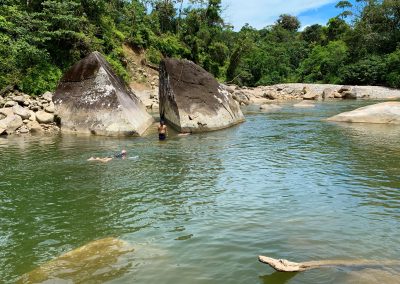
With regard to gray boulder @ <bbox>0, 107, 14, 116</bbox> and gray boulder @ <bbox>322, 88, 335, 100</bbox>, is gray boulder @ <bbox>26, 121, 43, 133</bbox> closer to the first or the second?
gray boulder @ <bbox>0, 107, 14, 116</bbox>

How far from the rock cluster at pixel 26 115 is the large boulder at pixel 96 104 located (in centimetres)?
65

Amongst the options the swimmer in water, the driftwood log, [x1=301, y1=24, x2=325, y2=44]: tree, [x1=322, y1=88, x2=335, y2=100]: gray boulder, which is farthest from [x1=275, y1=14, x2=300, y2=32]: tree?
the driftwood log

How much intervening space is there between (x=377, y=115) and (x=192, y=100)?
902cm

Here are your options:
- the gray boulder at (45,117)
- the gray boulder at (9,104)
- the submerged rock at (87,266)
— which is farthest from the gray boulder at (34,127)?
the submerged rock at (87,266)

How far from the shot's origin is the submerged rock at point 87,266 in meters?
5.24

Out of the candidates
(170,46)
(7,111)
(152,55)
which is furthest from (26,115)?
(170,46)

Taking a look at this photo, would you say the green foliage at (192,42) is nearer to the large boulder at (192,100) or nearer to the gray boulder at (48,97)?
the gray boulder at (48,97)

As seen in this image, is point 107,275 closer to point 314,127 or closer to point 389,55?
point 314,127

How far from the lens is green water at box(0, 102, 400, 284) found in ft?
18.9

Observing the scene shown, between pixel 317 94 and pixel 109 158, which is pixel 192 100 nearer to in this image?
pixel 109 158

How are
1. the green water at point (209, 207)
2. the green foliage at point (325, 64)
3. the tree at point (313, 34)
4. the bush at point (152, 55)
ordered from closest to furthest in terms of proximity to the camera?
the green water at point (209, 207) → the bush at point (152, 55) → the green foliage at point (325, 64) → the tree at point (313, 34)

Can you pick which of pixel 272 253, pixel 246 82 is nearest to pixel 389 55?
pixel 246 82

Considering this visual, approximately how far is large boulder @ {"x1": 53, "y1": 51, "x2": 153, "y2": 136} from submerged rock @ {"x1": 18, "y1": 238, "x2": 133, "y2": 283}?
38.6ft

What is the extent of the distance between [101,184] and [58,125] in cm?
1038
